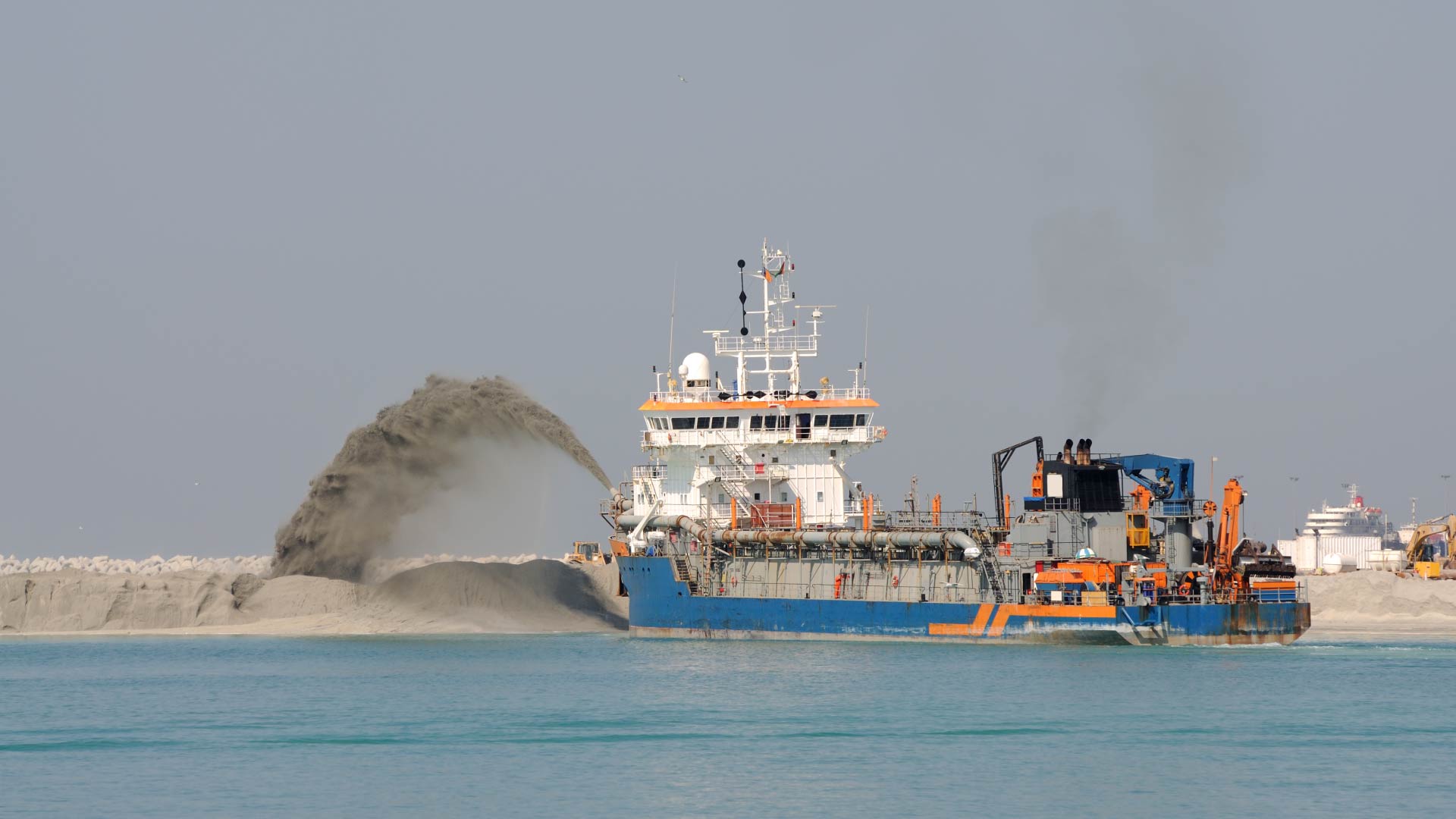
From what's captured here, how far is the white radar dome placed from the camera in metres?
65.4

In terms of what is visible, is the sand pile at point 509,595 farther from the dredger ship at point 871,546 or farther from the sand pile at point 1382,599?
the sand pile at point 1382,599

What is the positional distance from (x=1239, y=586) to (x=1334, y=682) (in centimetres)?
879

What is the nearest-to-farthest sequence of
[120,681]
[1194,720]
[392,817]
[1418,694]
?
1. [392,817]
2. [1194,720]
3. [1418,694]
4. [120,681]

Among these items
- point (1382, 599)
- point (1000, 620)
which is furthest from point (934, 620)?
point (1382, 599)

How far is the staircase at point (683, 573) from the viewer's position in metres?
62.9

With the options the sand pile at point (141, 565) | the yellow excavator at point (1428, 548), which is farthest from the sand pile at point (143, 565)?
the yellow excavator at point (1428, 548)

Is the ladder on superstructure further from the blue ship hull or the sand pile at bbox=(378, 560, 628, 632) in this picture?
the sand pile at bbox=(378, 560, 628, 632)

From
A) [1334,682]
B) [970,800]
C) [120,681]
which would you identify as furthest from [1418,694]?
[120,681]

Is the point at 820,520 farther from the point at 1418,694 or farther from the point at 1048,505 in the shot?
the point at 1418,694

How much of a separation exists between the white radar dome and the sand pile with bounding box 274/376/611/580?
179 inches

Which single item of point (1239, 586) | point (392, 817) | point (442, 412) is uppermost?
point (442, 412)

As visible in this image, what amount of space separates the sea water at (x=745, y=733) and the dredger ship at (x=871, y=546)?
1.40m

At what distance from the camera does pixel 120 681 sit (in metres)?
51.4

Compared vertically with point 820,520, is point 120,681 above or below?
below
